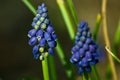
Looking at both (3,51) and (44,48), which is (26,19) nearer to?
(3,51)

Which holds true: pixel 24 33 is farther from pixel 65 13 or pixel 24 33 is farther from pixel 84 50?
pixel 84 50

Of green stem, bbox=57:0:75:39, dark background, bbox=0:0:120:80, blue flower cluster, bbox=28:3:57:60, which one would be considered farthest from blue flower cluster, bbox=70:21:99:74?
dark background, bbox=0:0:120:80

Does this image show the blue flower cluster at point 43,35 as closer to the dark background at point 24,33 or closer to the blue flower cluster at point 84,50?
the blue flower cluster at point 84,50

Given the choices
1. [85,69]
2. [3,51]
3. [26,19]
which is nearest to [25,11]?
[26,19]

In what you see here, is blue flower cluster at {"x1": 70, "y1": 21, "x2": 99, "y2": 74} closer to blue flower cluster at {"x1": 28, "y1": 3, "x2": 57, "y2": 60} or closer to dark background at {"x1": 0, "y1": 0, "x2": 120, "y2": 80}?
blue flower cluster at {"x1": 28, "y1": 3, "x2": 57, "y2": 60}

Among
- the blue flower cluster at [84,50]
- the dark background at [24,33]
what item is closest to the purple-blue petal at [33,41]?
the blue flower cluster at [84,50]

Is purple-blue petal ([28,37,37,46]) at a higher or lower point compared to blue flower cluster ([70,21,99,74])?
higher
